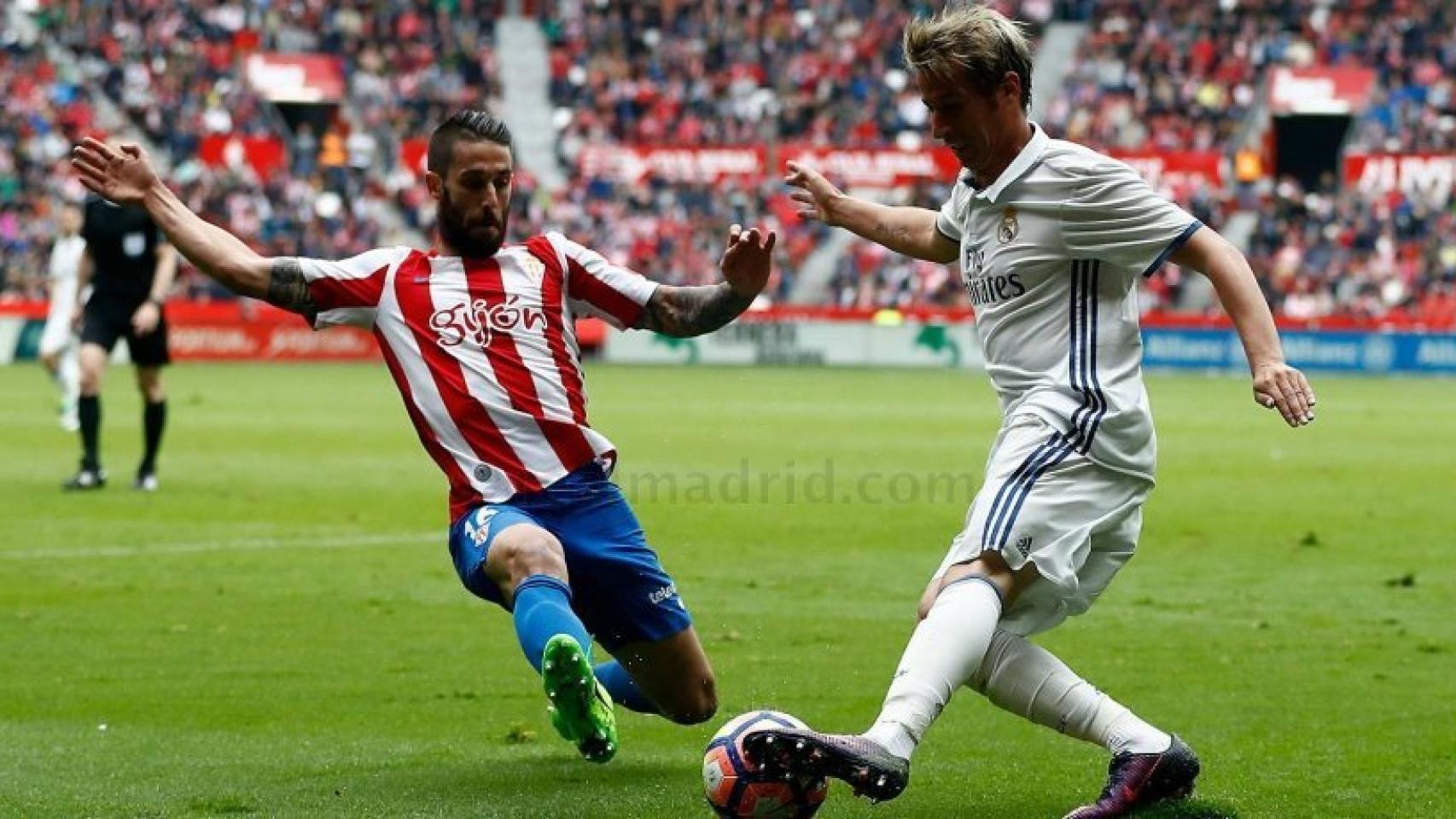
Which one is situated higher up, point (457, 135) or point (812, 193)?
point (457, 135)

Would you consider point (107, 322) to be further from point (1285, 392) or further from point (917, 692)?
point (1285, 392)

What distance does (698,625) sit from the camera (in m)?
9.38

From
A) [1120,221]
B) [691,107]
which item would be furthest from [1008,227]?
[691,107]

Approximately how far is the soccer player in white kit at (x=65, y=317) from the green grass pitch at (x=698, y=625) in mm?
1256

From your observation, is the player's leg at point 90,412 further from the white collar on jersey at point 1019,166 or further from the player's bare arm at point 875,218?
the white collar on jersey at point 1019,166

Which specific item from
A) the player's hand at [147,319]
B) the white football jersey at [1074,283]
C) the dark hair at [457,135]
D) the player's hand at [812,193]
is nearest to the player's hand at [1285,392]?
the white football jersey at [1074,283]

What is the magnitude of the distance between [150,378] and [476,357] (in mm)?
9288

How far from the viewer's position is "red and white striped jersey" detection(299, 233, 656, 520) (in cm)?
613

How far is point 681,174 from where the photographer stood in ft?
154

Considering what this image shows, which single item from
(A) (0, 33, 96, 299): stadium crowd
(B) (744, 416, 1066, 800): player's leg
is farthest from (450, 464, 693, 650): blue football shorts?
(A) (0, 33, 96, 299): stadium crowd

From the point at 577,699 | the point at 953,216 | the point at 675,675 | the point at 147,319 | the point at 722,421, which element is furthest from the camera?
the point at 722,421

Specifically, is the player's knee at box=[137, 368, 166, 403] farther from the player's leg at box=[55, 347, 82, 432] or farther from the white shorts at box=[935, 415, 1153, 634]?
the white shorts at box=[935, 415, 1153, 634]

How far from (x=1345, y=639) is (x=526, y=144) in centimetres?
4095

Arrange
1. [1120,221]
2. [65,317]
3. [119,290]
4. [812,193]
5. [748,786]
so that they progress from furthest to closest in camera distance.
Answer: [65,317], [119,290], [812,193], [1120,221], [748,786]
